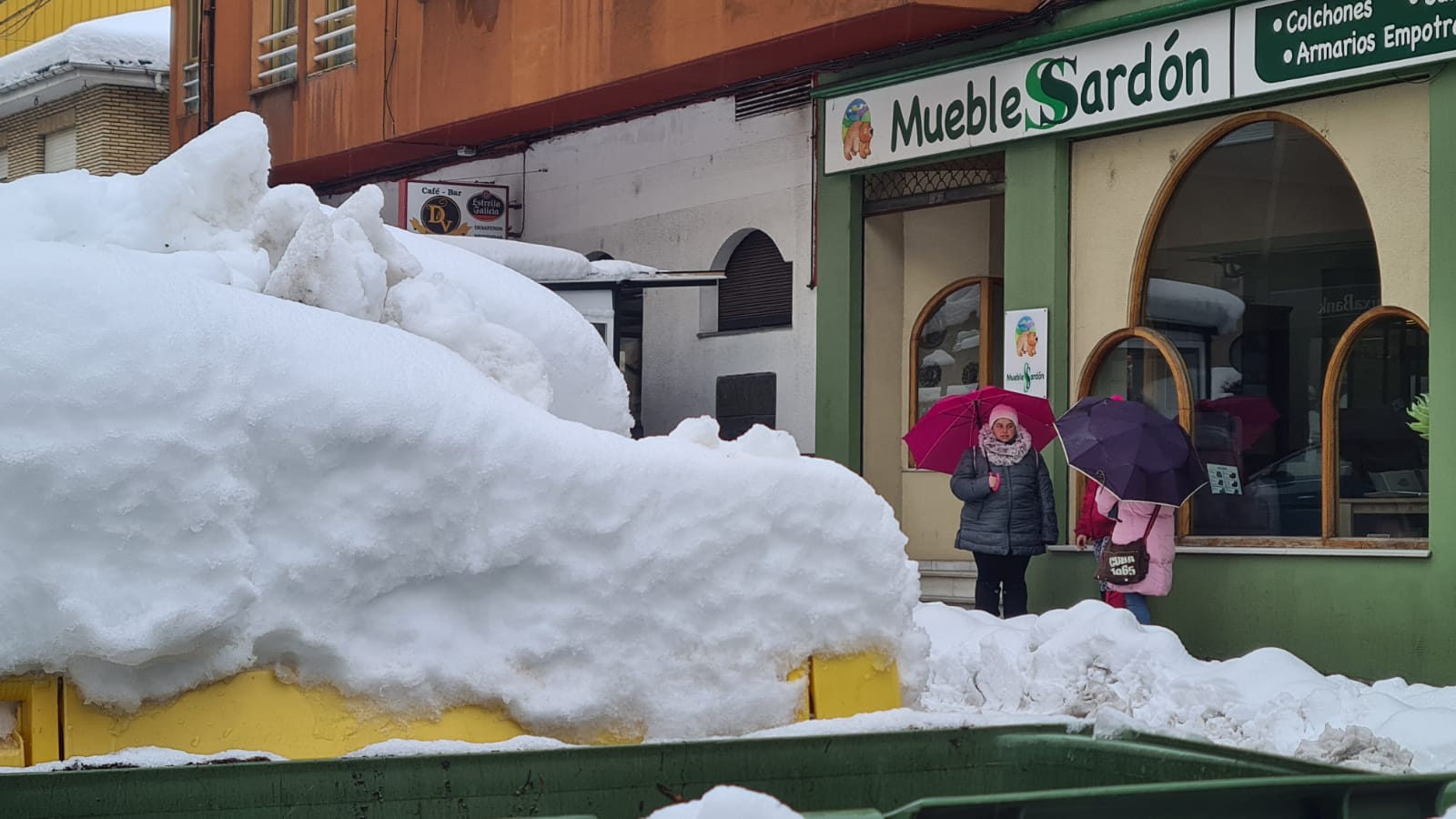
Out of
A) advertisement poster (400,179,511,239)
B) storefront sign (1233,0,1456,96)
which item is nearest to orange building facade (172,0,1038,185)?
advertisement poster (400,179,511,239)

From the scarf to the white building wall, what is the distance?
12.1 ft

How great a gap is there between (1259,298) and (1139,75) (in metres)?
1.69

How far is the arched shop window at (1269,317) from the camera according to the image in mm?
11508

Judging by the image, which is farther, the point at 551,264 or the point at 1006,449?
the point at 551,264

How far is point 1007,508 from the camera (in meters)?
12.1

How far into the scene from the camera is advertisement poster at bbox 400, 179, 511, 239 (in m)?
18.8

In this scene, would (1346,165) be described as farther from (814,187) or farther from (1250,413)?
(814,187)

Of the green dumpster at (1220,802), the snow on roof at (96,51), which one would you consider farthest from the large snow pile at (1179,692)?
the snow on roof at (96,51)

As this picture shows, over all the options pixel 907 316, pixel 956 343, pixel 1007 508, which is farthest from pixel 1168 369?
pixel 907 316

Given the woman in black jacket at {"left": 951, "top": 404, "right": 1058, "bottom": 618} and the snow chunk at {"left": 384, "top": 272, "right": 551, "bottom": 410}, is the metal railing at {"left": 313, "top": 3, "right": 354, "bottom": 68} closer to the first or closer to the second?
the woman in black jacket at {"left": 951, "top": 404, "right": 1058, "bottom": 618}

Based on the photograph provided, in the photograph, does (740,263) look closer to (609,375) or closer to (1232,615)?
(1232,615)

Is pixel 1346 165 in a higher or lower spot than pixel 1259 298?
higher

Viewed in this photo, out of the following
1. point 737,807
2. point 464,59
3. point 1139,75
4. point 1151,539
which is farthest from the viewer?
point 464,59

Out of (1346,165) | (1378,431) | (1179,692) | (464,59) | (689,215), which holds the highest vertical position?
(464,59)
